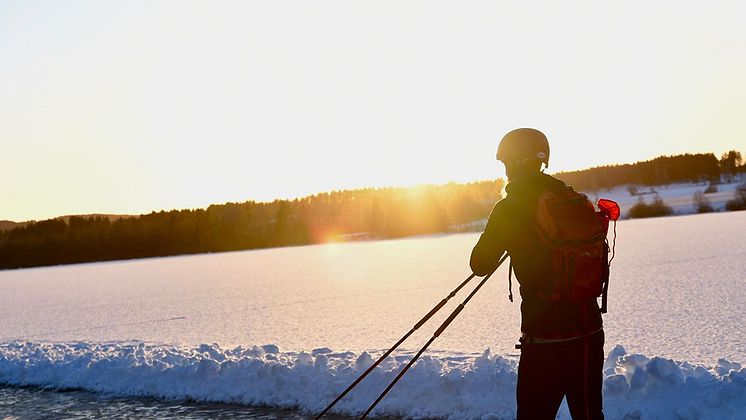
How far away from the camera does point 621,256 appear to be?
87.0 ft

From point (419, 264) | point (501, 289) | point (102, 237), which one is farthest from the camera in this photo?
point (102, 237)

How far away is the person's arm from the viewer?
3.26m

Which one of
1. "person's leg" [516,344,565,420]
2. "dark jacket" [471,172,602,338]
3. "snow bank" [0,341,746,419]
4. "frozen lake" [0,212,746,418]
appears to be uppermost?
"dark jacket" [471,172,602,338]

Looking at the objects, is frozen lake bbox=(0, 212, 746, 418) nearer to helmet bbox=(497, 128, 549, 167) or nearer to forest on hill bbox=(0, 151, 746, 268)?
helmet bbox=(497, 128, 549, 167)

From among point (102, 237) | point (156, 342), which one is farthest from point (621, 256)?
point (102, 237)

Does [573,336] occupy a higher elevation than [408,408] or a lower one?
higher

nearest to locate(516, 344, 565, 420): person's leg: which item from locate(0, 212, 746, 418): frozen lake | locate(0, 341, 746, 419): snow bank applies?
locate(0, 341, 746, 419): snow bank

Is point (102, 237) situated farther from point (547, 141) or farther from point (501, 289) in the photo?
point (547, 141)

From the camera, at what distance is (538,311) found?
3.30 meters

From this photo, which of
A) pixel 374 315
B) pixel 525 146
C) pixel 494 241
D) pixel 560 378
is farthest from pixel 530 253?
pixel 374 315

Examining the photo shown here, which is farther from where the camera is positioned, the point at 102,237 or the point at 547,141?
→ the point at 102,237

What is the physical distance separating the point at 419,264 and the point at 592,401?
27.4 metres

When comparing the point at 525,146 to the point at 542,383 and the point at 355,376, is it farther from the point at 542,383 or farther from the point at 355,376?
the point at 355,376

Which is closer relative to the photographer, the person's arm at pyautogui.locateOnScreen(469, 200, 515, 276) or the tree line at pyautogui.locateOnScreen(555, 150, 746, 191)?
the person's arm at pyautogui.locateOnScreen(469, 200, 515, 276)
